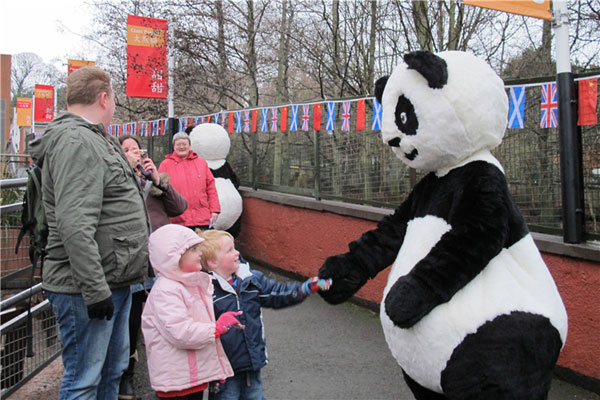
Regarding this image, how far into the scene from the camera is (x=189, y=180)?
591cm

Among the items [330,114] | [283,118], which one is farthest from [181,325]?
[283,118]

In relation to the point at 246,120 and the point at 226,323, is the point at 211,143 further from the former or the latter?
the point at 226,323

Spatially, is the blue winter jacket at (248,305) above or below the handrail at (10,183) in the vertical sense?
below

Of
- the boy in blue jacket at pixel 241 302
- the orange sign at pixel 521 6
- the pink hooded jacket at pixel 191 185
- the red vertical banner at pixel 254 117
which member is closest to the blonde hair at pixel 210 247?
the boy in blue jacket at pixel 241 302

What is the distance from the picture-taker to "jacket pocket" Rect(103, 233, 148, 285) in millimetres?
2691

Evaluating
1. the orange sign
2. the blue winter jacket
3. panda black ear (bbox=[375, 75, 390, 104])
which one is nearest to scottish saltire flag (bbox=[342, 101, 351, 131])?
the orange sign

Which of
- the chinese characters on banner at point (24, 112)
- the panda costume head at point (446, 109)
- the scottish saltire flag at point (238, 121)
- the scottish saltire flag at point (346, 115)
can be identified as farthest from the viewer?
the chinese characters on banner at point (24, 112)

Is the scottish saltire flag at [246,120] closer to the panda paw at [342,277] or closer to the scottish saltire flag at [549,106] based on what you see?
the scottish saltire flag at [549,106]

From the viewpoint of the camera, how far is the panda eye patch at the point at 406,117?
7.85 feet

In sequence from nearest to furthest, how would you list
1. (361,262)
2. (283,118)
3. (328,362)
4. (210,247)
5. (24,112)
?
(361,262) < (210,247) < (328,362) < (283,118) < (24,112)

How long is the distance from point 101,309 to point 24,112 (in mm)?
31973

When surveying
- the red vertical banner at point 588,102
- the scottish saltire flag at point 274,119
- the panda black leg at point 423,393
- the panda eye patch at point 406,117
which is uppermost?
the scottish saltire flag at point 274,119

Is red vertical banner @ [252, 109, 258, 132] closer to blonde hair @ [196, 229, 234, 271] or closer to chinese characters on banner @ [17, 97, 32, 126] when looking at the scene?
blonde hair @ [196, 229, 234, 271]

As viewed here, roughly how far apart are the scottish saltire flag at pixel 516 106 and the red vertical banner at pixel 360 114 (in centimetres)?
170
